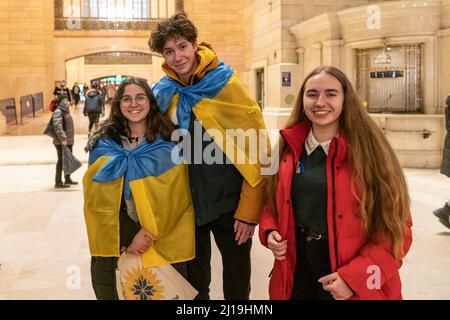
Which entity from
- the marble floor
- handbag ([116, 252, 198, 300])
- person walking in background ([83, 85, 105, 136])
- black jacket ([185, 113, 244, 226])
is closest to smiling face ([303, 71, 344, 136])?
black jacket ([185, 113, 244, 226])

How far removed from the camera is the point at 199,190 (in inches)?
105

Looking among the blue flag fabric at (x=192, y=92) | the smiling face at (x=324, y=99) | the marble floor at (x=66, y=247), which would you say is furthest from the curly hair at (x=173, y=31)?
the marble floor at (x=66, y=247)

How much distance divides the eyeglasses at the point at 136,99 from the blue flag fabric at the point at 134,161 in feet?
0.68

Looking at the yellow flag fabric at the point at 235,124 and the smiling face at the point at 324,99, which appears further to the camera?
the yellow flag fabric at the point at 235,124

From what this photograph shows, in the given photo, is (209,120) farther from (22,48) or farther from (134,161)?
(22,48)

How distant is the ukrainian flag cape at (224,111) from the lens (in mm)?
2652

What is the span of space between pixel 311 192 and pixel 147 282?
0.97 metres

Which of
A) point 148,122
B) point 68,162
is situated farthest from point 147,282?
point 68,162

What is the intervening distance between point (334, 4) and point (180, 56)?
11240mm

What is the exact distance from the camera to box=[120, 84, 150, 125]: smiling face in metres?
2.59

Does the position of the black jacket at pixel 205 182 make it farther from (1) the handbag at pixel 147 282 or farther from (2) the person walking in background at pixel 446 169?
(2) the person walking in background at pixel 446 169

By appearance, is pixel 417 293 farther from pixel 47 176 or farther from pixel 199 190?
pixel 47 176

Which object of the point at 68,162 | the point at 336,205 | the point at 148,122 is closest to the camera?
the point at 336,205

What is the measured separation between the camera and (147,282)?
2.54m
